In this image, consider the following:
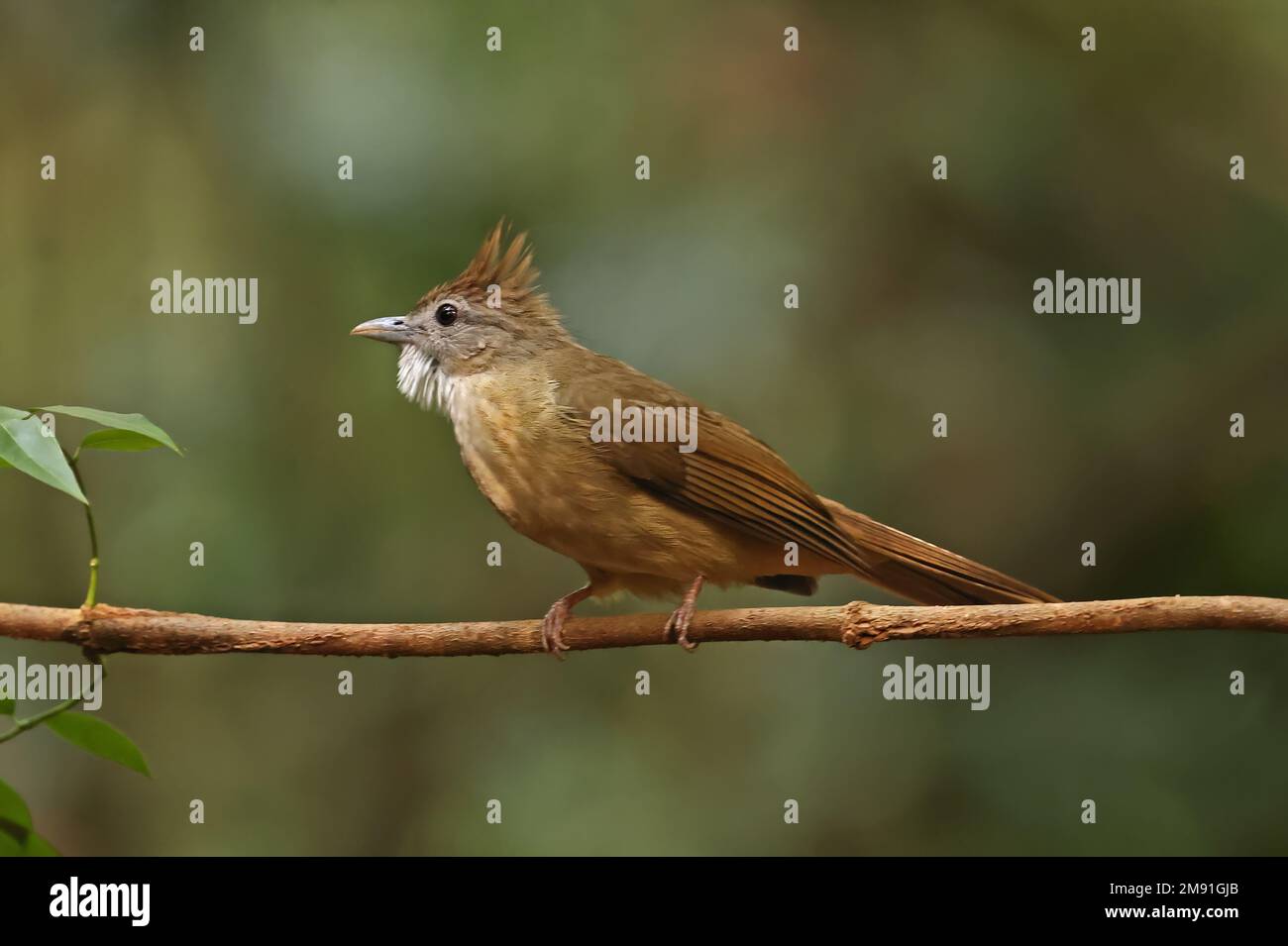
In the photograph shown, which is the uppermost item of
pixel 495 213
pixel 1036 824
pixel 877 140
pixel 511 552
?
pixel 877 140

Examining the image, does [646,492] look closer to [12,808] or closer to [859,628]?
[859,628]

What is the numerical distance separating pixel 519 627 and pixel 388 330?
1.29 meters

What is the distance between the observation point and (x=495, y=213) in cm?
484

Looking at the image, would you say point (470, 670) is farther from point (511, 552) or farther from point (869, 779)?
point (869, 779)

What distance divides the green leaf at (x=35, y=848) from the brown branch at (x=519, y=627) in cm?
57

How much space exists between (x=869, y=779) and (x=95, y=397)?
3103 mm

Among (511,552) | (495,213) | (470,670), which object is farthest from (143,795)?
(495,213)

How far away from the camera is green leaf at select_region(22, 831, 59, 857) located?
2229 millimetres

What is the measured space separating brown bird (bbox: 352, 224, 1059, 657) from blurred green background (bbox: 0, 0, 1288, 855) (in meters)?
0.82

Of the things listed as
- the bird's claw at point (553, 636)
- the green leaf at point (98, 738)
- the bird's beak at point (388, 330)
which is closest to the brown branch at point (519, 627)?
the bird's claw at point (553, 636)

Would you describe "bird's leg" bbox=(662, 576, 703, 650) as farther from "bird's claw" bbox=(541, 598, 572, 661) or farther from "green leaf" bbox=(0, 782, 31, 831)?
"green leaf" bbox=(0, 782, 31, 831)

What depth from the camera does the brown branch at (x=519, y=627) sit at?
2.67 metres

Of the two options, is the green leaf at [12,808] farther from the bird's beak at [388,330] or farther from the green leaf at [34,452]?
the bird's beak at [388,330]
